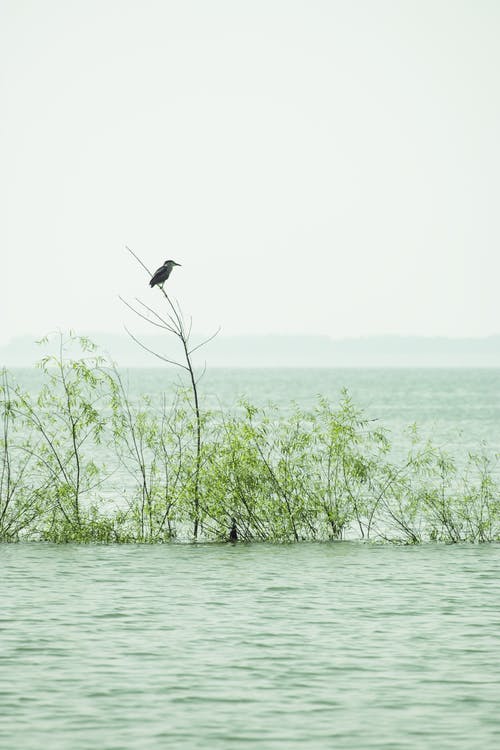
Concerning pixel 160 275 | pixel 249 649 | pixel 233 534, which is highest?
pixel 160 275

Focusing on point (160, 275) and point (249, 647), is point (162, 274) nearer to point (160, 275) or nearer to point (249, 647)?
point (160, 275)

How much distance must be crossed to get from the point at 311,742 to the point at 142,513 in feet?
36.8

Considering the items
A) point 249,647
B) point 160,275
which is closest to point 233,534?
point 160,275

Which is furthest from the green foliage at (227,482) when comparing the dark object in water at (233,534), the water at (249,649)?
the water at (249,649)

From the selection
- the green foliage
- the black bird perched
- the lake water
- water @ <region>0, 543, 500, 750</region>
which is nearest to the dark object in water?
the green foliage

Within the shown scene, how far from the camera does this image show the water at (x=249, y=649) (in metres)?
11.3

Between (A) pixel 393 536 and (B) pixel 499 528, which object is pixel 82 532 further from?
(B) pixel 499 528

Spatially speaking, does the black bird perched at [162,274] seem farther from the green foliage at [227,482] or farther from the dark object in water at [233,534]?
the dark object in water at [233,534]

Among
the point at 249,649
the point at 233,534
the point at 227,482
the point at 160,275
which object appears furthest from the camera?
the point at 233,534

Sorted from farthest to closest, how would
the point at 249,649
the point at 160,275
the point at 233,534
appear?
Answer: the point at 233,534 → the point at 160,275 → the point at 249,649

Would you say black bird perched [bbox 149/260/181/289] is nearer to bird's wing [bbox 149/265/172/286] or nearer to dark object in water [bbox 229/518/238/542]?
bird's wing [bbox 149/265/172/286]

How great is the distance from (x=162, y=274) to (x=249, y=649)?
7562mm

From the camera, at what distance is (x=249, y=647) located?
14.3 meters

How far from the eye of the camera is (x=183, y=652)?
14102mm
